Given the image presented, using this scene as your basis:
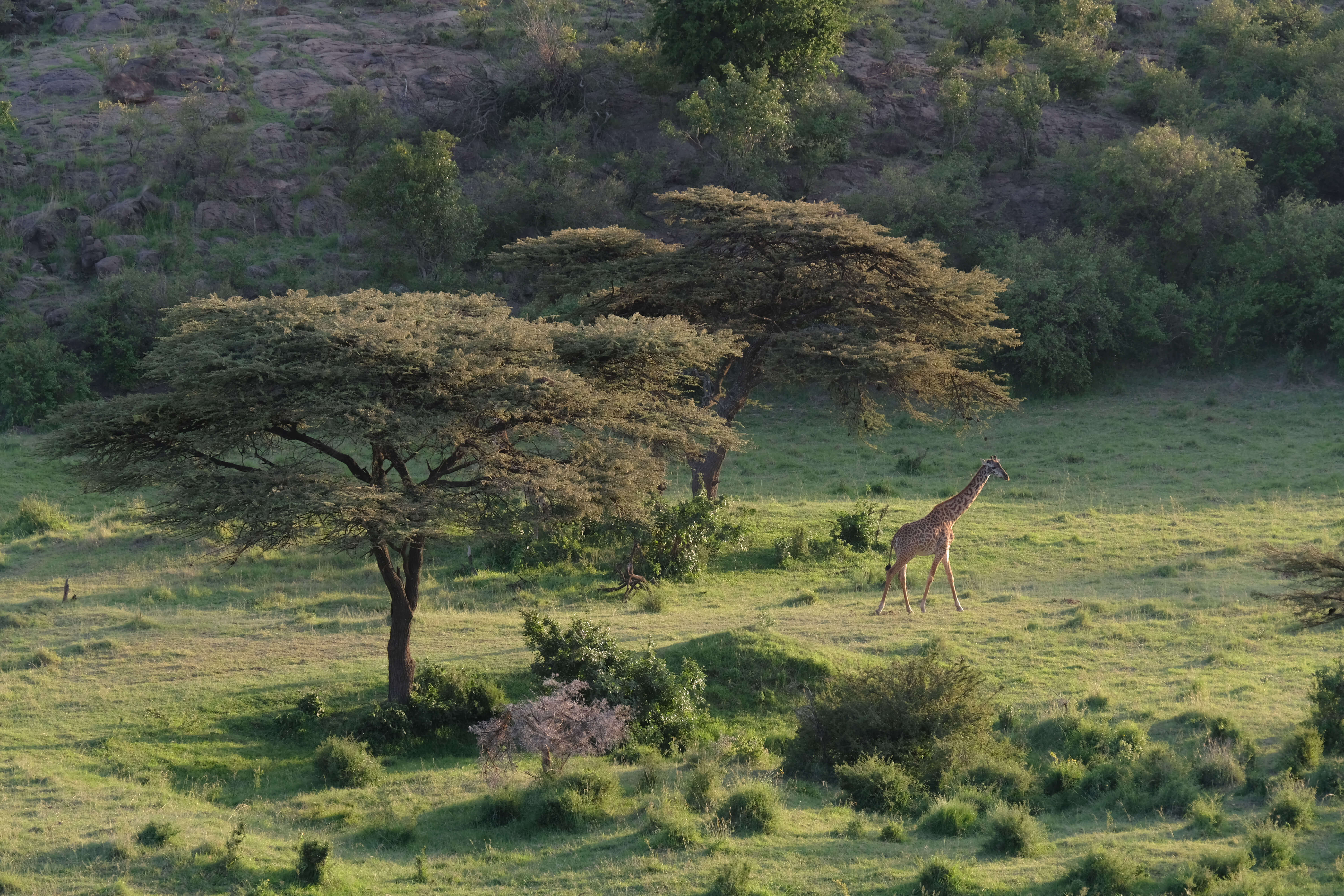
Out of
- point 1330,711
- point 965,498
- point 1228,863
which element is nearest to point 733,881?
point 1228,863

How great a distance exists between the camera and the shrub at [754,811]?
13133mm

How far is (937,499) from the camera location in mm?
30500

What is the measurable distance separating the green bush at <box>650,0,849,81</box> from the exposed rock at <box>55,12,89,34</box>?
93.6 feet

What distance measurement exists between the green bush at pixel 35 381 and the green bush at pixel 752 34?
25.4m

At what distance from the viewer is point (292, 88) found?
54.1m

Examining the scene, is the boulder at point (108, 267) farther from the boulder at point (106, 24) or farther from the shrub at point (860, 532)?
the shrub at point (860, 532)

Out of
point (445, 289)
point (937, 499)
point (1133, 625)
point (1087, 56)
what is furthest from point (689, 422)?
point (1087, 56)

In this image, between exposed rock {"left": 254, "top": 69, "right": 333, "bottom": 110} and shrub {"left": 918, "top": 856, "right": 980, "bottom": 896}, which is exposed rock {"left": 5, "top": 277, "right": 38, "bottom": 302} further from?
shrub {"left": 918, "top": 856, "right": 980, "bottom": 896}

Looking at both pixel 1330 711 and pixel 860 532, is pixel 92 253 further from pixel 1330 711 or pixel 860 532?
pixel 1330 711

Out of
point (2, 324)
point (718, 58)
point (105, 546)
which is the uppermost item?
point (718, 58)

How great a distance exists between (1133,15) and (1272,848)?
189 ft

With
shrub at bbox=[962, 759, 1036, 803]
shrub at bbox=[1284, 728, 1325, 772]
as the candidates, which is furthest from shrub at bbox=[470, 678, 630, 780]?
shrub at bbox=[1284, 728, 1325, 772]

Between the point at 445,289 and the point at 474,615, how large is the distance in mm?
22400

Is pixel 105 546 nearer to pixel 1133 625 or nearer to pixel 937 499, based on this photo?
pixel 937 499
